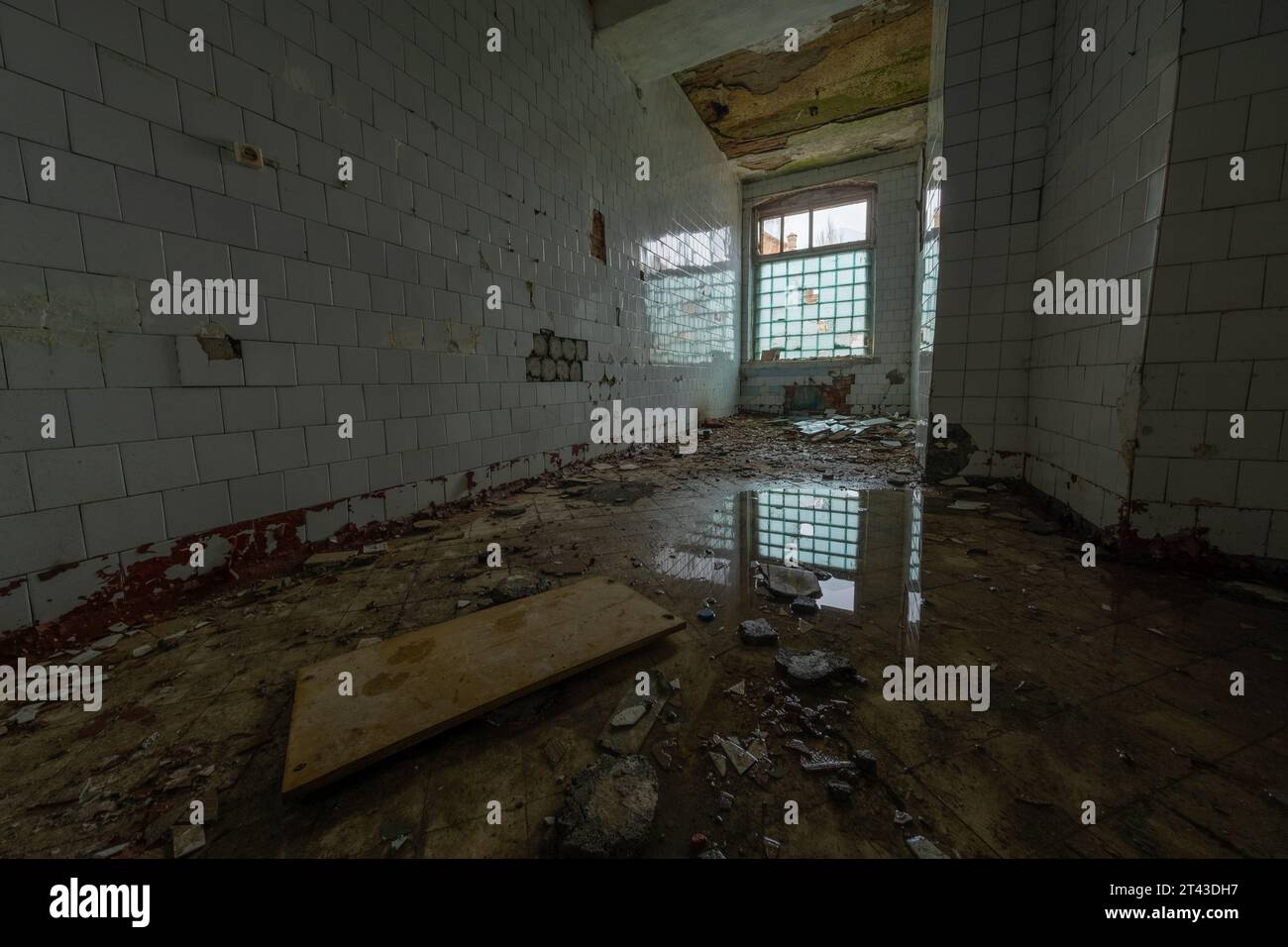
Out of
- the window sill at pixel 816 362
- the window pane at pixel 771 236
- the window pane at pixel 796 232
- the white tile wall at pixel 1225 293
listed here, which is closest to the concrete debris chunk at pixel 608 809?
the white tile wall at pixel 1225 293

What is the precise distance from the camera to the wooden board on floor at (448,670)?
1126 millimetres

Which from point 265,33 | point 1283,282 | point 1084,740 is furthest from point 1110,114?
point 265,33

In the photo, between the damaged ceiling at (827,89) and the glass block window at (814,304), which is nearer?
the damaged ceiling at (827,89)

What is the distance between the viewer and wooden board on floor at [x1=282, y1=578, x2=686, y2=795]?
113cm

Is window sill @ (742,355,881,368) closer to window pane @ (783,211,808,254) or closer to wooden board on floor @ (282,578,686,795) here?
window pane @ (783,211,808,254)

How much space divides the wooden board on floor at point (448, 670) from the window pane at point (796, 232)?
9705mm

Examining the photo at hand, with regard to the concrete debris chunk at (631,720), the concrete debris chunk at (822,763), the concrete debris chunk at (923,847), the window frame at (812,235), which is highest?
the window frame at (812,235)

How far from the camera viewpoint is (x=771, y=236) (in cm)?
994

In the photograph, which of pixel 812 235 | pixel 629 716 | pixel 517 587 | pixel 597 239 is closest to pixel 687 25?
pixel 597 239

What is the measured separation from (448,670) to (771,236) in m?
10.5

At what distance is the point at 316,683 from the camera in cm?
136

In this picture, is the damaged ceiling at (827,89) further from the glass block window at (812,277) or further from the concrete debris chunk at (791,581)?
the concrete debris chunk at (791,581)

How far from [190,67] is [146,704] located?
96.0 inches

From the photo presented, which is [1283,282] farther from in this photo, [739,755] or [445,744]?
[445,744]
